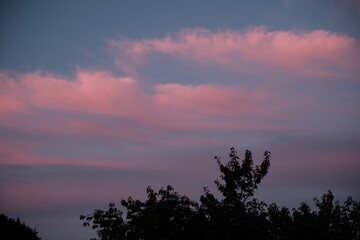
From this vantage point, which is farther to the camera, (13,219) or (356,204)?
(13,219)

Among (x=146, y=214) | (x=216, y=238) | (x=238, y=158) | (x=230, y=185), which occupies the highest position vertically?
(x=238, y=158)

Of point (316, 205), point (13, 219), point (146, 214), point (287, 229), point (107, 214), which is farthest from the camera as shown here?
point (13, 219)

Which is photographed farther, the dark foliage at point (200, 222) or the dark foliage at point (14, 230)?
the dark foliage at point (14, 230)

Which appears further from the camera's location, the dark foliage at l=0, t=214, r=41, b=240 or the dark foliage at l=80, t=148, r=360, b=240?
the dark foliage at l=0, t=214, r=41, b=240

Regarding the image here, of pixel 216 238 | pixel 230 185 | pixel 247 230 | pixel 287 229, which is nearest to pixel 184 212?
pixel 216 238

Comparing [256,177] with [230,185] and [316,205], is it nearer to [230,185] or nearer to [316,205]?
[230,185]

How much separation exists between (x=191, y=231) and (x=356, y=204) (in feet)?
32.0

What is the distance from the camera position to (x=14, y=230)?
21516 mm

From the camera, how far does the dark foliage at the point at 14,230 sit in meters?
20.7

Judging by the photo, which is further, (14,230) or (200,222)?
(14,230)

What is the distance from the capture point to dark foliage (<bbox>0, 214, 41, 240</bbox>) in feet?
68.0

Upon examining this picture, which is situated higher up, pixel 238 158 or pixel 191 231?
pixel 238 158

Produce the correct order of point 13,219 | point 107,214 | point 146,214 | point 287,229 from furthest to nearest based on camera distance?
point 13,219
point 107,214
point 146,214
point 287,229

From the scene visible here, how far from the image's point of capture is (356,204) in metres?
17.8
